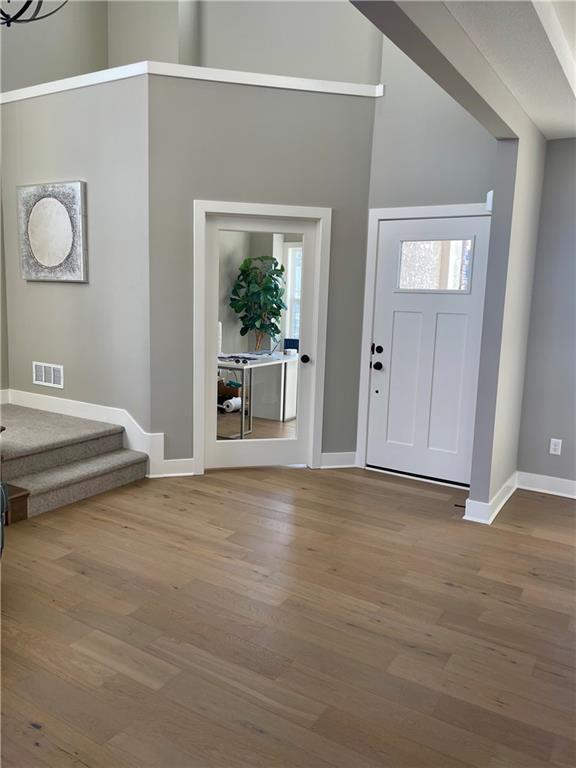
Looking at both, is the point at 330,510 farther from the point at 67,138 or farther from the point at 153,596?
the point at 67,138

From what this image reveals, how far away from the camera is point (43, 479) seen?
150 inches

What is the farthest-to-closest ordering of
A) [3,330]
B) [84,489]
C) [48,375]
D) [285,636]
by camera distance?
[3,330] → [48,375] → [84,489] → [285,636]

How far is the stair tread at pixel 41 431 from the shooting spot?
386 cm

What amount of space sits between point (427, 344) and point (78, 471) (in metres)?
2.67

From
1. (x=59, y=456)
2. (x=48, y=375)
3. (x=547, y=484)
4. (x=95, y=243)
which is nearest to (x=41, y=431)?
(x=59, y=456)

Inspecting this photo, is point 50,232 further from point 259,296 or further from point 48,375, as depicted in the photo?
point 259,296

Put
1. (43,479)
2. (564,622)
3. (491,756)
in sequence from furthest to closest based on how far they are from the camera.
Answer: (43,479)
(564,622)
(491,756)

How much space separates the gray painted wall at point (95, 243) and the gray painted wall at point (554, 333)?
2.80m

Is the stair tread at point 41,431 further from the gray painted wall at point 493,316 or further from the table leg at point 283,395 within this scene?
the gray painted wall at point 493,316

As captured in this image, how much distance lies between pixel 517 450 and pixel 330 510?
5.18 ft

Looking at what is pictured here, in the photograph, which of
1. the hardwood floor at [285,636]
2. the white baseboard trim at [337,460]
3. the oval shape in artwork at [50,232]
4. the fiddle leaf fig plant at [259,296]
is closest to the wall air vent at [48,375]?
the oval shape in artwork at [50,232]

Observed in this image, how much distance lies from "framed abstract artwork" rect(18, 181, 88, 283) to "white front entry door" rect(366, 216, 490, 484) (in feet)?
7.48

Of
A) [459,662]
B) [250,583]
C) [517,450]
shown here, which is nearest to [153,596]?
[250,583]

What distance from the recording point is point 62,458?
13.4 feet
